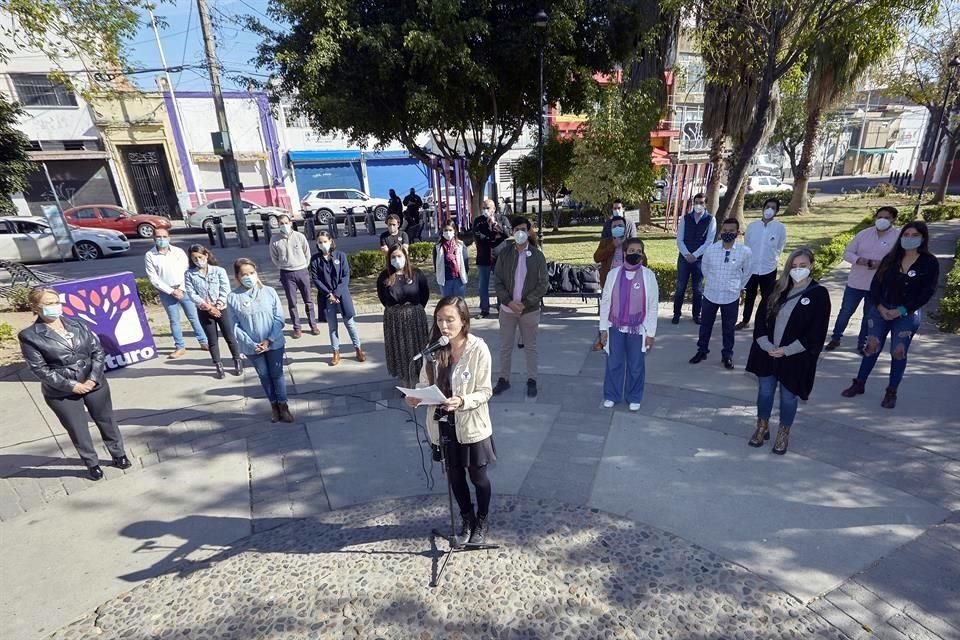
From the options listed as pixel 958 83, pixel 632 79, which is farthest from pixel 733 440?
pixel 958 83

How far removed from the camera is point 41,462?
4.79 m

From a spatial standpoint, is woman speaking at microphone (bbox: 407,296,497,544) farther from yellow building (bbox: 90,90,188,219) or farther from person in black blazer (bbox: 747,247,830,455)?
yellow building (bbox: 90,90,188,219)

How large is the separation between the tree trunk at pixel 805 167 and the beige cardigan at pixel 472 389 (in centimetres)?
2125

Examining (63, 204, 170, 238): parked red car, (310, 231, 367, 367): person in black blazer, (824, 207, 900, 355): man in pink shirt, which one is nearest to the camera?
(824, 207, 900, 355): man in pink shirt

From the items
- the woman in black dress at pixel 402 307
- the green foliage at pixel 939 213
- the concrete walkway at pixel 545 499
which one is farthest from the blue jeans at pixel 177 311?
the green foliage at pixel 939 213

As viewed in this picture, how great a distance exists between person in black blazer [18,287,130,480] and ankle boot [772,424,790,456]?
6.00 metres

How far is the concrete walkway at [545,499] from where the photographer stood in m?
3.08

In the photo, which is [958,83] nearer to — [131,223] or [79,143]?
[131,223]

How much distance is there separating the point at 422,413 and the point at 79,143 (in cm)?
2892

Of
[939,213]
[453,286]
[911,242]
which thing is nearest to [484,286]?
[453,286]

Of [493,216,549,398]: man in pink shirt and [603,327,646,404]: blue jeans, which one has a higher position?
[493,216,549,398]: man in pink shirt

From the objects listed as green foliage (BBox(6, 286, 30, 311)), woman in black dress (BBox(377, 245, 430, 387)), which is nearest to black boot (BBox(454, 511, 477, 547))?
woman in black dress (BBox(377, 245, 430, 387))

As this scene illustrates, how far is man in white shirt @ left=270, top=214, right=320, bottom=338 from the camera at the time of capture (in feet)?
25.1

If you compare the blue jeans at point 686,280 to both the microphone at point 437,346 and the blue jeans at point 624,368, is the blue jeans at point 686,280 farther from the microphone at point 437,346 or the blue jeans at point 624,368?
the microphone at point 437,346
